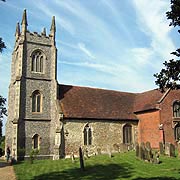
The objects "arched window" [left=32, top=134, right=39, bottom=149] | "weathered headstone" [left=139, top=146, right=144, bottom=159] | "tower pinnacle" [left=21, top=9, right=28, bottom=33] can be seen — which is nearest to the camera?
"weathered headstone" [left=139, top=146, right=144, bottom=159]

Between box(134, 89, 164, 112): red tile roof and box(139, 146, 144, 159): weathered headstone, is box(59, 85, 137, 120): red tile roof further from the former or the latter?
box(139, 146, 144, 159): weathered headstone

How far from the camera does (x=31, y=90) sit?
33000mm

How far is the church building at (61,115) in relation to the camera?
103 feet

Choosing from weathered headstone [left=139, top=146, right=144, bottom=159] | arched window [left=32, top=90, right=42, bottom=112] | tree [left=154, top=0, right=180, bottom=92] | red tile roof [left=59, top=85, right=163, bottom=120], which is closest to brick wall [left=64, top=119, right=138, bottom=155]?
red tile roof [left=59, top=85, right=163, bottom=120]

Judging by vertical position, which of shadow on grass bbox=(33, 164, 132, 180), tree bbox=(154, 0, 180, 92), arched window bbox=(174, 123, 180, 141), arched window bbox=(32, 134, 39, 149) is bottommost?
shadow on grass bbox=(33, 164, 132, 180)

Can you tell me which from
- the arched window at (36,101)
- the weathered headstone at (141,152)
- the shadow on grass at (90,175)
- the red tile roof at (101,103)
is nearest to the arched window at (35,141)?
the arched window at (36,101)

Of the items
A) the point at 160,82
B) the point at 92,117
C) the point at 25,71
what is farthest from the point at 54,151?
the point at 160,82

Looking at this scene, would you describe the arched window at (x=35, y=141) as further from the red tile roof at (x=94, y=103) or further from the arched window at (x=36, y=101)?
the red tile roof at (x=94, y=103)

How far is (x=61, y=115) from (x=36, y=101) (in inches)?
161

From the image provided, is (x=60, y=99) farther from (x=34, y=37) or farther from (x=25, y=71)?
(x=34, y=37)

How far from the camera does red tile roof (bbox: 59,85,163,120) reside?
110ft

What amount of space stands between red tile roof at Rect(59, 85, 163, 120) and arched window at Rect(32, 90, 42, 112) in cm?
252

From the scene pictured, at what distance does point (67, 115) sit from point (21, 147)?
614 centimetres

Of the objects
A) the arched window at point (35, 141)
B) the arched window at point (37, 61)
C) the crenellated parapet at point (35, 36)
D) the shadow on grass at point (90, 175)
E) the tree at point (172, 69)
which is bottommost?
the shadow on grass at point (90, 175)
